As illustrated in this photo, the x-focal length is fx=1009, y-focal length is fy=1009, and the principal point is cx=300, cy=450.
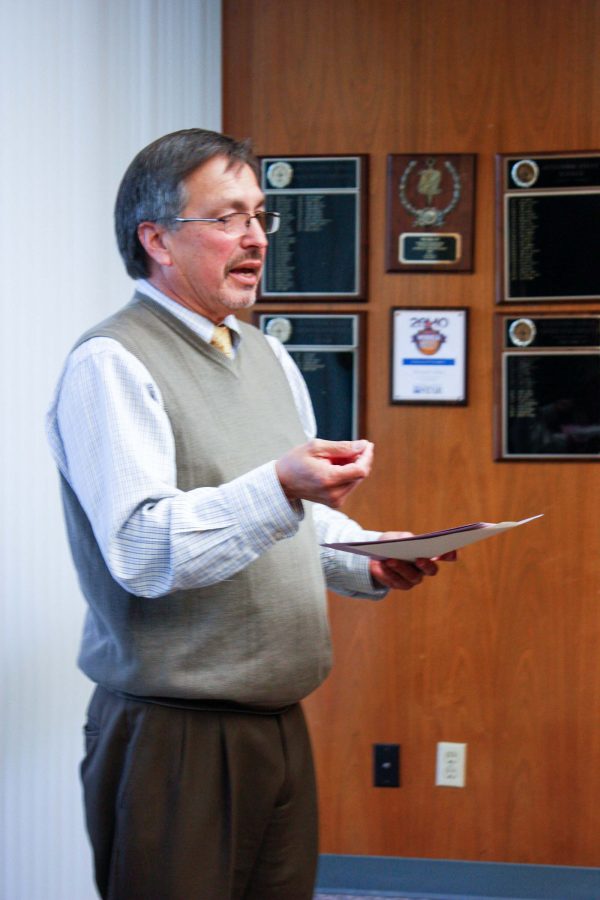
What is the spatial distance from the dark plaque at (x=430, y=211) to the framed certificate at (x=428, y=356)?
5.3 inches

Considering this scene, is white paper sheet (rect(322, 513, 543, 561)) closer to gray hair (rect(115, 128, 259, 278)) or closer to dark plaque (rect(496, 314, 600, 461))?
gray hair (rect(115, 128, 259, 278))

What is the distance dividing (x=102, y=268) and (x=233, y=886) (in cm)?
140

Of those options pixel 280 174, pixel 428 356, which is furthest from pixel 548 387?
pixel 280 174

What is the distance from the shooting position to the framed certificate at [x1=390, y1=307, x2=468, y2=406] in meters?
2.79

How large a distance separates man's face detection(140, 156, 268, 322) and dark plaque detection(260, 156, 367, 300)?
117 centimetres

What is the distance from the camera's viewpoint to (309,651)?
5.34 feet

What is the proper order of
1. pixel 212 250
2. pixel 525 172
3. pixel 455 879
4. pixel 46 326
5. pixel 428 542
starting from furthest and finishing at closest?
pixel 455 879, pixel 525 172, pixel 46 326, pixel 212 250, pixel 428 542

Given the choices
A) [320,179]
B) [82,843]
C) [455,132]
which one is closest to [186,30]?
[320,179]

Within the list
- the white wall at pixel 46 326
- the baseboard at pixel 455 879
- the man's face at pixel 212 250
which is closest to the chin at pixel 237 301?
the man's face at pixel 212 250

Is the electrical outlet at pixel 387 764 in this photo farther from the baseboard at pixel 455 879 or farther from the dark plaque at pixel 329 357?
the dark plaque at pixel 329 357

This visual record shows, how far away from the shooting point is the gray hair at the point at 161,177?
1609mm

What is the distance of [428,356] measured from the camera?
2.80 meters

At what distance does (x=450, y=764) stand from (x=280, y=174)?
5.64ft

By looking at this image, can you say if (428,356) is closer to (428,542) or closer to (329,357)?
(329,357)
